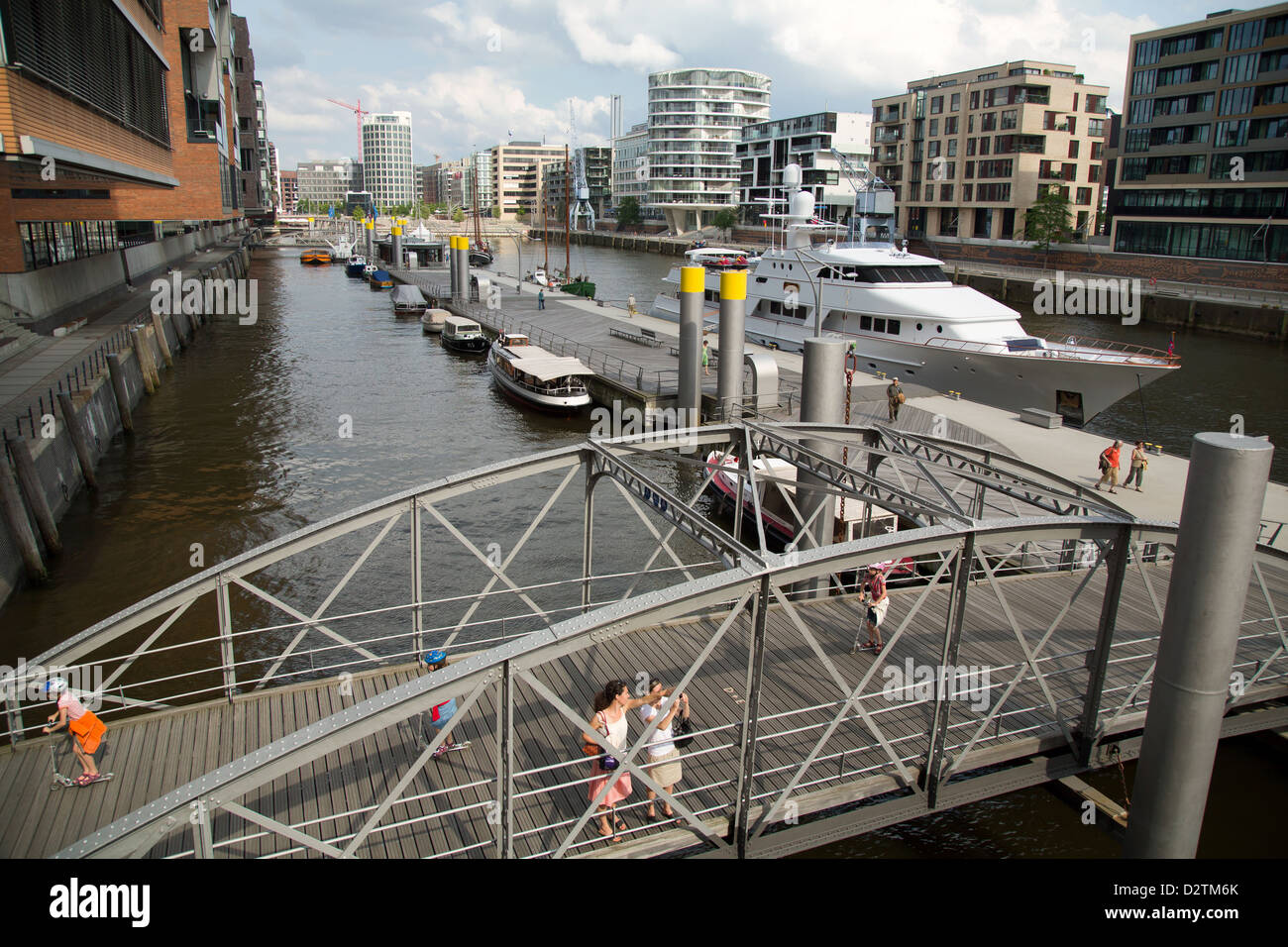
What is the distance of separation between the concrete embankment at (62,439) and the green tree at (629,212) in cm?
12838

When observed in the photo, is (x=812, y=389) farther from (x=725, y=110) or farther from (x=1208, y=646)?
(x=725, y=110)

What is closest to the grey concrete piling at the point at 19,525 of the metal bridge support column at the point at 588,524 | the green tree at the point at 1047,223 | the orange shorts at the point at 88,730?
the orange shorts at the point at 88,730

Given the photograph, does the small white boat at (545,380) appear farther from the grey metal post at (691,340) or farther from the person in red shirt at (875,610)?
the person in red shirt at (875,610)

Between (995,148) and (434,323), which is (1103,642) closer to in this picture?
(434,323)

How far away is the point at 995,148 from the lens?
8819cm

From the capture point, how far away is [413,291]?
2557 inches

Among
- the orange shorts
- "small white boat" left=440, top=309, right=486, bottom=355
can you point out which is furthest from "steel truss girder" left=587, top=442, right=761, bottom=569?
"small white boat" left=440, top=309, right=486, bottom=355

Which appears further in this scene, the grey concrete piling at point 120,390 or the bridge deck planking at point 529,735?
the grey concrete piling at point 120,390

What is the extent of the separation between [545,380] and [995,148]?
239 feet

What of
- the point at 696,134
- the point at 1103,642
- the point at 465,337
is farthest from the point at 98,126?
the point at 696,134

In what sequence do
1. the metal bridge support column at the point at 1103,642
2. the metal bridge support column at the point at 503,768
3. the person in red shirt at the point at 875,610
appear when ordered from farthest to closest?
the person in red shirt at the point at 875,610 < the metal bridge support column at the point at 1103,642 < the metal bridge support column at the point at 503,768

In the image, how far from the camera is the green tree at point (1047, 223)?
250ft

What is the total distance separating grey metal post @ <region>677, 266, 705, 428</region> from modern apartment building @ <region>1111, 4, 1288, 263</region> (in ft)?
173

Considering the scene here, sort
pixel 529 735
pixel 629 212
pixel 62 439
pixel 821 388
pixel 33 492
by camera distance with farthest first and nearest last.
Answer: pixel 629 212 → pixel 62 439 → pixel 33 492 → pixel 821 388 → pixel 529 735
